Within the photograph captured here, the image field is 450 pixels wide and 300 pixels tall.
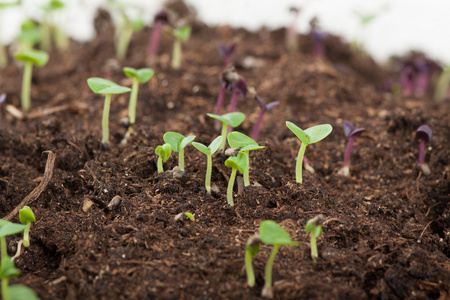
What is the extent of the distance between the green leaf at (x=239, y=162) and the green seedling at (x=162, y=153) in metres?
0.21

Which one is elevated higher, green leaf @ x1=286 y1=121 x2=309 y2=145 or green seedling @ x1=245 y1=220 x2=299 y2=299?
green leaf @ x1=286 y1=121 x2=309 y2=145

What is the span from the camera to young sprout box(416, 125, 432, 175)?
58.8 inches

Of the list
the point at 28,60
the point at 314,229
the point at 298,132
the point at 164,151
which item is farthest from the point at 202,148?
the point at 28,60

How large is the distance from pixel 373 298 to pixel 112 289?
0.66m

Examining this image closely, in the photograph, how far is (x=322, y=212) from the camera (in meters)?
1.28

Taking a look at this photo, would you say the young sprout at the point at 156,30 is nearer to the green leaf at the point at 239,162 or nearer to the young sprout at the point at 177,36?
the young sprout at the point at 177,36

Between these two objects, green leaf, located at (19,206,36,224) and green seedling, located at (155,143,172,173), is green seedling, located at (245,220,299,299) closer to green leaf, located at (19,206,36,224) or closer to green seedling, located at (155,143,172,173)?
green seedling, located at (155,143,172,173)

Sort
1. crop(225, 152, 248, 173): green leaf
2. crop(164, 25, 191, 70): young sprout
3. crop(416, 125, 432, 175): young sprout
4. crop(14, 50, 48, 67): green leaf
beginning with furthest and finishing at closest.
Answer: crop(164, 25, 191, 70): young sprout, crop(14, 50, 48, 67): green leaf, crop(416, 125, 432, 175): young sprout, crop(225, 152, 248, 173): green leaf

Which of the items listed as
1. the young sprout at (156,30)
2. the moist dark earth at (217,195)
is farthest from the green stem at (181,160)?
the young sprout at (156,30)

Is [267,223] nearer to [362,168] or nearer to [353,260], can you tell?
[353,260]

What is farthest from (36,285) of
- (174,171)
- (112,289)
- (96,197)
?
(174,171)

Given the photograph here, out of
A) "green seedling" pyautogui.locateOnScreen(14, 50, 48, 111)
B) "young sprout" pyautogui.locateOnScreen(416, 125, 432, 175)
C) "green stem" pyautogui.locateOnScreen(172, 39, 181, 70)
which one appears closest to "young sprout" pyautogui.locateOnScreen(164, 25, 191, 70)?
"green stem" pyautogui.locateOnScreen(172, 39, 181, 70)

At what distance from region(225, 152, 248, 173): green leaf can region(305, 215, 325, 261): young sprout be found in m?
0.25

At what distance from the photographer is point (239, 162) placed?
1198mm
